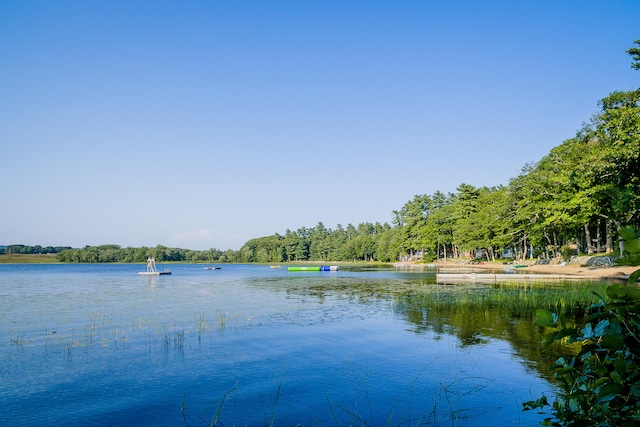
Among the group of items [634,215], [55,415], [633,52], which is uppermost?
[633,52]

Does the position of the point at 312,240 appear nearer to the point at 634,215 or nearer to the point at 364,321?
the point at 634,215

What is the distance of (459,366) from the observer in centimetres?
1288

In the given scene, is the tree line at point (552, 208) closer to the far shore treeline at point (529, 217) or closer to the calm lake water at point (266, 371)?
the far shore treeline at point (529, 217)

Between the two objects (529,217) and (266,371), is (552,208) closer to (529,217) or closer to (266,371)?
(529,217)

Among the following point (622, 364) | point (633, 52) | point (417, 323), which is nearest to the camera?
point (622, 364)

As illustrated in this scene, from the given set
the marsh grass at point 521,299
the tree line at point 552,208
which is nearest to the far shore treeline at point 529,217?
the tree line at point 552,208

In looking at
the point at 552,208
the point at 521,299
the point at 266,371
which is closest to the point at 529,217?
the point at 552,208

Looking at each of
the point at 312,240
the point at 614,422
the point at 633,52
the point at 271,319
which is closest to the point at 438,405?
the point at 614,422

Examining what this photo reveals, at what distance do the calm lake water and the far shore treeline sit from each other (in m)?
5.40

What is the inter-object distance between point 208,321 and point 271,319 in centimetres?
331

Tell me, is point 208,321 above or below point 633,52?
below

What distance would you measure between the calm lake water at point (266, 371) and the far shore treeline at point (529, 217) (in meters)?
5.40

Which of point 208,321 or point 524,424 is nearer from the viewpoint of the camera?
point 524,424

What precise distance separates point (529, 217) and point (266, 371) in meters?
47.5
